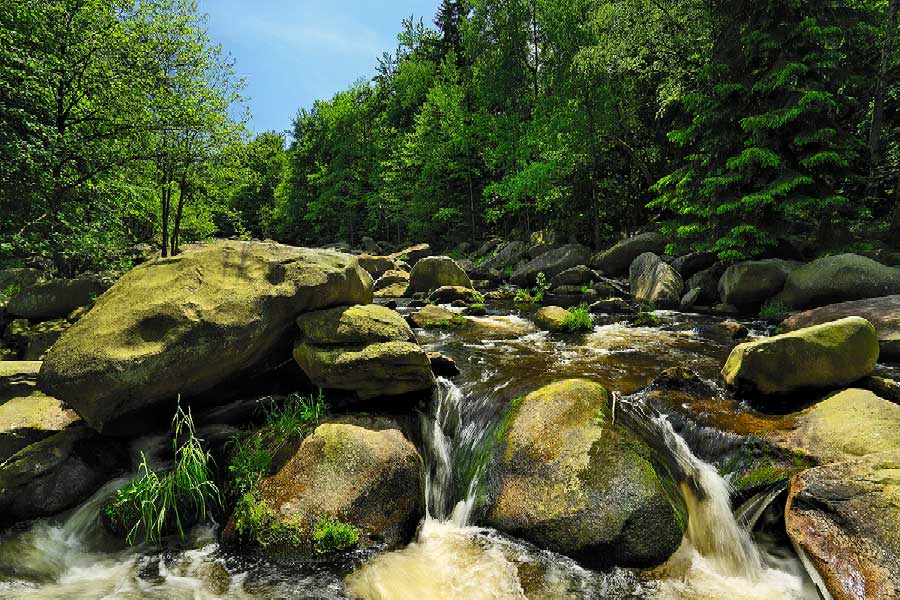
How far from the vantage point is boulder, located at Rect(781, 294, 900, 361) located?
922 centimetres

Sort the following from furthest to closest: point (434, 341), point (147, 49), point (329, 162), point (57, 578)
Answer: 1. point (329, 162)
2. point (147, 49)
3. point (434, 341)
4. point (57, 578)

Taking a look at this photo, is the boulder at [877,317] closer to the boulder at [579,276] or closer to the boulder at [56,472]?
the boulder at [579,276]

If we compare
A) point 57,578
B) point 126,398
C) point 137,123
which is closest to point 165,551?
point 57,578

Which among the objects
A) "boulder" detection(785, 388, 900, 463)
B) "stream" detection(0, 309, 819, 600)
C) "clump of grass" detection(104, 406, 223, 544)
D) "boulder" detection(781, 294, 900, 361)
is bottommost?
"stream" detection(0, 309, 819, 600)

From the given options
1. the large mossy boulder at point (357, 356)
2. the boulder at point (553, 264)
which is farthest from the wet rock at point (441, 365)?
the boulder at point (553, 264)

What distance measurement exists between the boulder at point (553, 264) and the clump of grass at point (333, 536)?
64.1 feet

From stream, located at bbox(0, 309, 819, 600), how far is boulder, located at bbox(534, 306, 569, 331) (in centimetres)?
625

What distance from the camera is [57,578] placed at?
192 inches

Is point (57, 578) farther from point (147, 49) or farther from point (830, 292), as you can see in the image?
point (830, 292)

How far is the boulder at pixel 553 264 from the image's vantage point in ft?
77.4

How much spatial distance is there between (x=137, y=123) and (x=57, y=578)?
12.2 m

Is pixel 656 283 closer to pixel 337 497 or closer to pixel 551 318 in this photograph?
pixel 551 318

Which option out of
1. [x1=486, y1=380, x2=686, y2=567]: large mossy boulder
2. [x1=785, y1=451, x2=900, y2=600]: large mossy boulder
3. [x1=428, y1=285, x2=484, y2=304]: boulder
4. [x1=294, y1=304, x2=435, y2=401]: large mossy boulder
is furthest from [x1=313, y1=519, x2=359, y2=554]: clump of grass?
[x1=428, y1=285, x2=484, y2=304]: boulder

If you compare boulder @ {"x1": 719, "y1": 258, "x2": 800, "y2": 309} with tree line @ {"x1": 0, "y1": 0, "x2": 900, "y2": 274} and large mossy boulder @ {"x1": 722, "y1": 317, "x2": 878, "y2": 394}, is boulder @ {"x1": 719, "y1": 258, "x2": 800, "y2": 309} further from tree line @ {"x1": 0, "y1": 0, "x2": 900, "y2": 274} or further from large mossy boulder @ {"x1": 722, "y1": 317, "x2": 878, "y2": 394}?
large mossy boulder @ {"x1": 722, "y1": 317, "x2": 878, "y2": 394}
